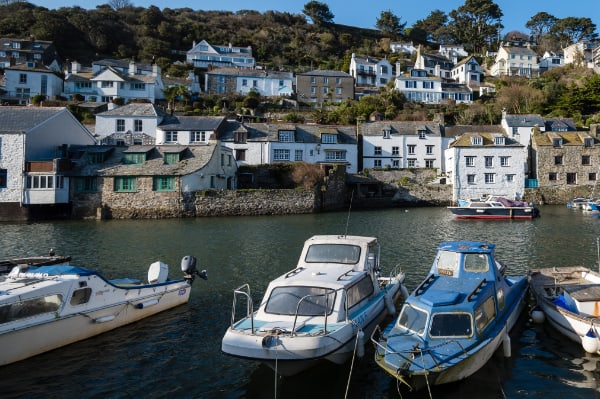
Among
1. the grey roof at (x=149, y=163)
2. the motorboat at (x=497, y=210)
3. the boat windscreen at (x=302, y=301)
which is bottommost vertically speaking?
the boat windscreen at (x=302, y=301)

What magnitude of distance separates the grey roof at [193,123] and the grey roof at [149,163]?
378 inches

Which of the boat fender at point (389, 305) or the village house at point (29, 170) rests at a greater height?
the village house at point (29, 170)

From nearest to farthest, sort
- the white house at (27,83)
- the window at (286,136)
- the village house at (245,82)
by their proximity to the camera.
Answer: the window at (286,136)
the white house at (27,83)
the village house at (245,82)

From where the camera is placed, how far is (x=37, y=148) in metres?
44.1

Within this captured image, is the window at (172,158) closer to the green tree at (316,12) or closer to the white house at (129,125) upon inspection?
the white house at (129,125)

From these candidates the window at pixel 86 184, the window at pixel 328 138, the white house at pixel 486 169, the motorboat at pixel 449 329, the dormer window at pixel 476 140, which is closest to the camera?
the motorboat at pixel 449 329

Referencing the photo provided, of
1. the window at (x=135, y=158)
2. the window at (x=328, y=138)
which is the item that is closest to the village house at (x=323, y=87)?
the window at (x=328, y=138)

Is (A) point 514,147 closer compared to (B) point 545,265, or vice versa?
(B) point 545,265

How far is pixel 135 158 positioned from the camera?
151 feet

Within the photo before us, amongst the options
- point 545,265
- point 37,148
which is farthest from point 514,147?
point 37,148

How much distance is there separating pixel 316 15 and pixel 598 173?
380ft

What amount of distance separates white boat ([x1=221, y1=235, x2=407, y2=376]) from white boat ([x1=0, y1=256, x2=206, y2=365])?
4.55 metres

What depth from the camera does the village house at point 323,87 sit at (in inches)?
3467

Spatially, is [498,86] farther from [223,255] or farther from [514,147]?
[223,255]
